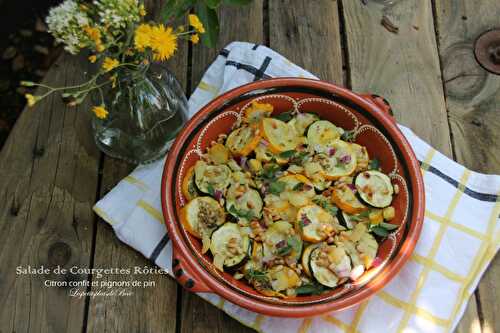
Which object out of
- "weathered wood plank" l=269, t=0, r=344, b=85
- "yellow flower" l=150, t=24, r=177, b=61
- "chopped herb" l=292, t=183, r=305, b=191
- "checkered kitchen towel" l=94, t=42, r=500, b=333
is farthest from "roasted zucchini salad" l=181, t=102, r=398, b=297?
"yellow flower" l=150, t=24, r=177, b=61

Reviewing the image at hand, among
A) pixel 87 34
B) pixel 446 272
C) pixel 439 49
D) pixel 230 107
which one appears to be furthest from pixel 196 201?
pixel 439 49

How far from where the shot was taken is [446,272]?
1340 mm

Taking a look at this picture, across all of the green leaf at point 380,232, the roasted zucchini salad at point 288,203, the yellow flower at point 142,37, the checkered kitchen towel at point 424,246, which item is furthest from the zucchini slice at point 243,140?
the yellow flower at point 142,37

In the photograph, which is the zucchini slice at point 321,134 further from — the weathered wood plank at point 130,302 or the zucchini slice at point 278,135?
the weathered wood plank at point 130,302

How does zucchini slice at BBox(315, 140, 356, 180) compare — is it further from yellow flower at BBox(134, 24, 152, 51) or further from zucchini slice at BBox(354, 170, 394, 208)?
yellow flower at BBox(134, 24, 152, 51)

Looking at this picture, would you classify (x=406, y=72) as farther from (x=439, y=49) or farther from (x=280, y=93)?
(x=280, y=93)

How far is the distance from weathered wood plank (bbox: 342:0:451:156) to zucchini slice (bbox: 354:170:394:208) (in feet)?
0.94

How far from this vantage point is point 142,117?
1.33 m

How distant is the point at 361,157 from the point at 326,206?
0.53 ft

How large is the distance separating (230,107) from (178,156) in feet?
0.61

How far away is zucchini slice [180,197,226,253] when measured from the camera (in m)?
1.27

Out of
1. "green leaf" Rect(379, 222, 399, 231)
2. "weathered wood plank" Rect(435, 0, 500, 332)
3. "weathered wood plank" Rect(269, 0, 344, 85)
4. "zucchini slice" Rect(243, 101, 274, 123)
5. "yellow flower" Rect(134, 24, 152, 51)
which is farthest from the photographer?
"weathered wood plank" Rect(269, 0, 344, 85)

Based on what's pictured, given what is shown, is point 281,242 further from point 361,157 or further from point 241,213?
point 361,157

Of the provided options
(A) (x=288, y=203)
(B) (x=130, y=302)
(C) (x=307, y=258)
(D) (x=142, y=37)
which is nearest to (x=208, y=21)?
(D) (x=142, y=37)
